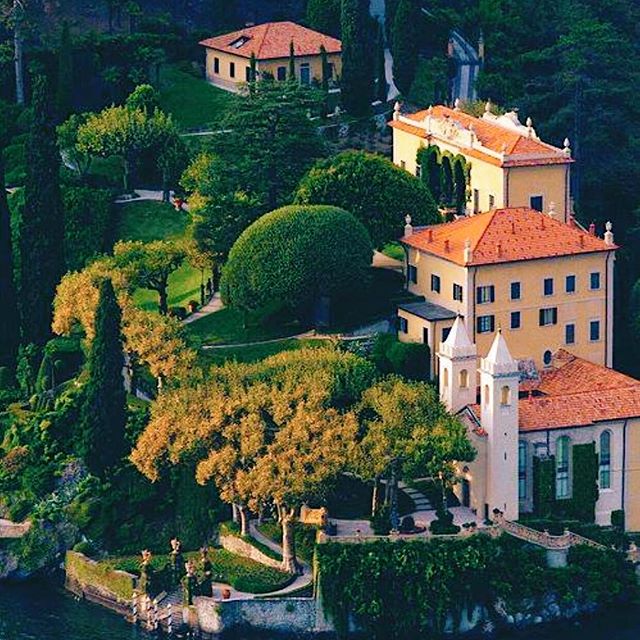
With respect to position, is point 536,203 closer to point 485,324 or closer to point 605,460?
point 485,324

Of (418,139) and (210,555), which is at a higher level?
(418,139)

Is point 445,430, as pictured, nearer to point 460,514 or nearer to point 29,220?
point 460,514

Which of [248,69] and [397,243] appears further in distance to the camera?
[248,69]

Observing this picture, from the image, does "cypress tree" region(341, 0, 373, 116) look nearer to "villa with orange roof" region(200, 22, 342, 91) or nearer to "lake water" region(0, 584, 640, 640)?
"villa with orange roof" region(200, 22, 342, 91)

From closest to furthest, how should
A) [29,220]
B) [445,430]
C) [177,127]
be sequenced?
[445,430] < [29,220] < [177,127]

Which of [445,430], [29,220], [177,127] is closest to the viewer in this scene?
[445,430]

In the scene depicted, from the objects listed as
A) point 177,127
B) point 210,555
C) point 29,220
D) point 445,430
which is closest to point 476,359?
point 445,430
